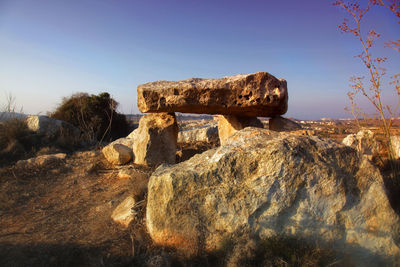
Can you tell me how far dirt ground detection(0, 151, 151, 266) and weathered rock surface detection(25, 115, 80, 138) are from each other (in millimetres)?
3607

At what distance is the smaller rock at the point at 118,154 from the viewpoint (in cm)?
611

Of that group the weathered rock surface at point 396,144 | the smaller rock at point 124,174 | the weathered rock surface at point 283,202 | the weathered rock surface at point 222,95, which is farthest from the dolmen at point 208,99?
the weathered rock surface at point 396,144

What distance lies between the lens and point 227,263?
2.35 m

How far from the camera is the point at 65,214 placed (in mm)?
3973

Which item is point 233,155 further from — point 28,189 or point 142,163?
point 28,189

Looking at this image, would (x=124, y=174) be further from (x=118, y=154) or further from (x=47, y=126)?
(x=47, y=126)

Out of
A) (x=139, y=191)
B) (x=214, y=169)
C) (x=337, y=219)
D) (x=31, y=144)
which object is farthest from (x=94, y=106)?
(x=337, y=219)

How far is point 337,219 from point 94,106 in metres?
12.2

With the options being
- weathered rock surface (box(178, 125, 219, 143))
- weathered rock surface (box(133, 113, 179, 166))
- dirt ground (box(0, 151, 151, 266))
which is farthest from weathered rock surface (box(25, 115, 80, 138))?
weathered rock surface (box(133, 113, 179, 166))

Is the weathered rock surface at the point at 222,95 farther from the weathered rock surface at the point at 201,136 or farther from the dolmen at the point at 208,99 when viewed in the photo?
the weathered rock surface at the point at 201,136

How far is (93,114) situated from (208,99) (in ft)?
29.9

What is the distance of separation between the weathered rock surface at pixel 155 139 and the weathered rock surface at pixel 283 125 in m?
2.50

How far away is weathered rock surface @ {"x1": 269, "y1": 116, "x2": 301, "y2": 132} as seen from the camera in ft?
17.6

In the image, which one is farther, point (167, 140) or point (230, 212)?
point (167, 140)
